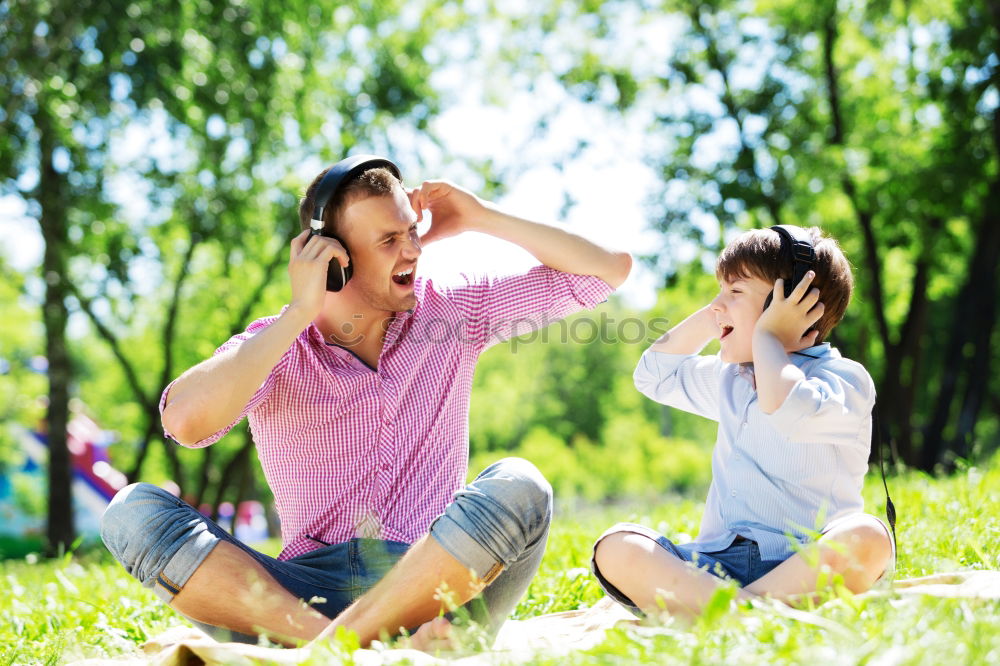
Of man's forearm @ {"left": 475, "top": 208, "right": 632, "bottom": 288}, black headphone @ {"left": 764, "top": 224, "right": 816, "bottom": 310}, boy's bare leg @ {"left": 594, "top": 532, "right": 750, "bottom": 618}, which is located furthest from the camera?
man's forearm @ {"left": 475, "top": 208, "right": 632, "bottom": 288}

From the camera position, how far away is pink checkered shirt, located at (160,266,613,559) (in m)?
2.89

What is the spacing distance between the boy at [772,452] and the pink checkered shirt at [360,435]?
2.11ft

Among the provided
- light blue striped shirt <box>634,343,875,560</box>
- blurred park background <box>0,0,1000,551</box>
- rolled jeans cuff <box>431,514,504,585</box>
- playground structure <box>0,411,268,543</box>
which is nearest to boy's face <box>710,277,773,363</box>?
light blue striped shirt <box>634,343,875,560</box>

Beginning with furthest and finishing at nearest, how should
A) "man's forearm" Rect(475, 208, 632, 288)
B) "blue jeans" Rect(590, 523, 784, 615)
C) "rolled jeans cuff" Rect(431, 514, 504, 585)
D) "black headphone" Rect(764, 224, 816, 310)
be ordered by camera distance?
"man's forearm" Rect(475, 208, 632, 288), "black headphone" Rect(764, 224, 816, 310), "blue jeans" Rect(590, 523, 784, 615), "rolled jeans cuff" Rect(431, 514, 504, 585)

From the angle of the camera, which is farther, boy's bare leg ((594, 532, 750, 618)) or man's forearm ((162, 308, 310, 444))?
man's forearm ((162, 308, 310, 444))

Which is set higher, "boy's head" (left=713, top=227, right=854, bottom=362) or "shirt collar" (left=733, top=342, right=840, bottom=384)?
"boy's head" (left=713, top=227, right=854, bottom=362)

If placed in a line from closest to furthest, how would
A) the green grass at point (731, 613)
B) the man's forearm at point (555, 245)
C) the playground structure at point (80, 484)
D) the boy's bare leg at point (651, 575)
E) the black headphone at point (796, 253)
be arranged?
1. the green grass at point (731, 613)
2. the boy's bare leg at point (651, 575)
3. the black headphone at point (796, 253)
4. the man's forearm at point (555, 245)
5. the playground structure at point (80, 484)

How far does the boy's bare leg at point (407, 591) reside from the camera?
2.40 meters

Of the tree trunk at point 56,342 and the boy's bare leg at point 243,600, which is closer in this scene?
the boy's bare leg at point 243,600

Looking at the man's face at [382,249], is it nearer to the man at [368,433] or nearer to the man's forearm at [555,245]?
the man at [368,433]

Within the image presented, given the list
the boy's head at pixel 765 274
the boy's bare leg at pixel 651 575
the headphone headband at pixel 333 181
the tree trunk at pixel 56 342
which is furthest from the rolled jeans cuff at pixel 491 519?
the tree trunk at pixel 56 342

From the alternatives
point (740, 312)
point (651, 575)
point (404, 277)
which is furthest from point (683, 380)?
point (404, 277)

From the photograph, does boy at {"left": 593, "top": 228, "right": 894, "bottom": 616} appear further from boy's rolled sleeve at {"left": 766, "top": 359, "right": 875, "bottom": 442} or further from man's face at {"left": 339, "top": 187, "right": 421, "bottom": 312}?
man's face at {"left": 339, "top": 187, "right": 421, "bottom": 312}

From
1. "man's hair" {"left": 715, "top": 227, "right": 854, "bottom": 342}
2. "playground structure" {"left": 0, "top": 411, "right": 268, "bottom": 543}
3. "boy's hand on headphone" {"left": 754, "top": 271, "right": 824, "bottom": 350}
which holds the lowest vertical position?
"playground structure" {"left": 0, "top": 411, "right": 268, "bottom": 543}
